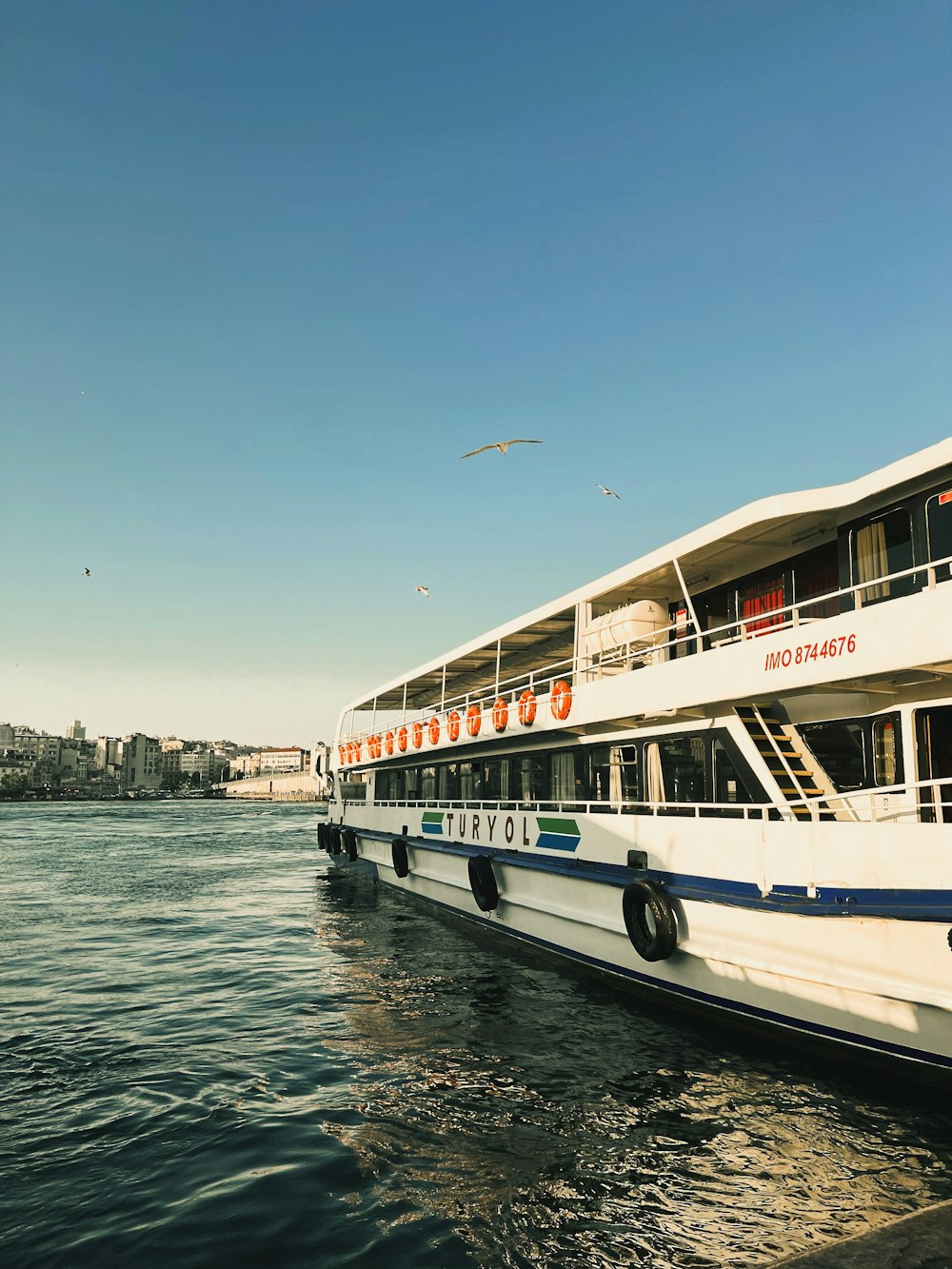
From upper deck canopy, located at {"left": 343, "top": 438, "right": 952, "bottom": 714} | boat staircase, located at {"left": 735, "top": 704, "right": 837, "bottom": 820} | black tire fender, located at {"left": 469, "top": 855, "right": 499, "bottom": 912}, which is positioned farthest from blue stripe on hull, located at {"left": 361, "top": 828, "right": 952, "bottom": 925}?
upper deck canopy, located at {"left": 343, "top": 438, "right": 952, "bottom": 714}

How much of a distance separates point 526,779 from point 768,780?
7.70 meters

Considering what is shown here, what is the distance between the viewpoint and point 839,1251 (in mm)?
4730

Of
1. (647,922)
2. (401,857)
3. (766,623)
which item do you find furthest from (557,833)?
(401,857)

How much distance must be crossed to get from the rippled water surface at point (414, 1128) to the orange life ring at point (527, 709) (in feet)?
14.4

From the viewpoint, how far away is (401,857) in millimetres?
22922

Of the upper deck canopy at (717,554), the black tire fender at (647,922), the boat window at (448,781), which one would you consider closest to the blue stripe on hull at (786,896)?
the black tire fender at (647,922)

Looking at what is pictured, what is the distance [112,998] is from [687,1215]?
9.81 metres

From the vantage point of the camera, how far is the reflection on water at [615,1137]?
6.28m

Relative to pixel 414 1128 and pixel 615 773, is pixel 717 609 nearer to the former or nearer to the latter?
pixel 615 773

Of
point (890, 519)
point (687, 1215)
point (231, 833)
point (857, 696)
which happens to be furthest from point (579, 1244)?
point (231, 833)

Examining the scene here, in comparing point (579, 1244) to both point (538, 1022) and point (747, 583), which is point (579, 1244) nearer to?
point (538, 1022)

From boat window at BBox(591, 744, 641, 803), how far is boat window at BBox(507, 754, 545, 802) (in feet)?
6.85

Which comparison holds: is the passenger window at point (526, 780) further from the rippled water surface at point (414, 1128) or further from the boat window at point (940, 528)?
the boat window at point (940, 528)

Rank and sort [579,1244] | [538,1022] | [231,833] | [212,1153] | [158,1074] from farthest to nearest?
[231,833] → [538,1022] → [158,1074] → [212,1153] → [579,1244]
